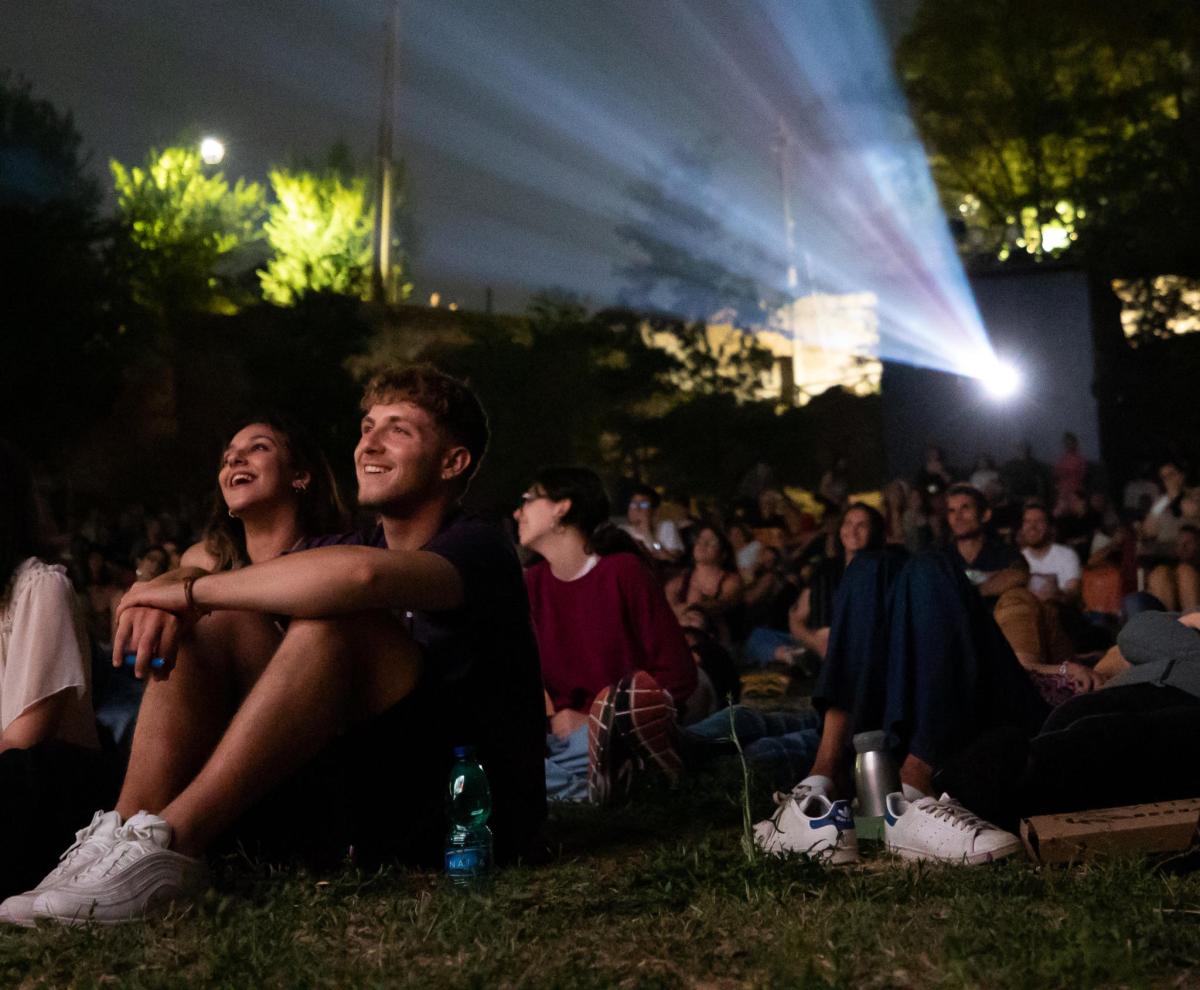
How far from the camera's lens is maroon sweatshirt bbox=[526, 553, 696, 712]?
6.35 meters

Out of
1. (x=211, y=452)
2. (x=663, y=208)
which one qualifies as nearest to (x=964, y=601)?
(x=663, y=208)

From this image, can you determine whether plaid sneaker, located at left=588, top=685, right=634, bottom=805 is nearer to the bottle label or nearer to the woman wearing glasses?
the bottle label

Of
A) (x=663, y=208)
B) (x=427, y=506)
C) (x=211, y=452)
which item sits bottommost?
(x=427, y=506)

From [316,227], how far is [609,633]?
57.1 metres

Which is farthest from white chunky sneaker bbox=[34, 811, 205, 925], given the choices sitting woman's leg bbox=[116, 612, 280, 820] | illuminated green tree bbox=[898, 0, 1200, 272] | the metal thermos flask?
illuminated green tree bbox=[898, 0, 1200, 272]

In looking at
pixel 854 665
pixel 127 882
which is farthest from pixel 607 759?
pixel 127 882

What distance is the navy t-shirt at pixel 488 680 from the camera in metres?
3.88

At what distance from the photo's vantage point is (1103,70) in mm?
34281

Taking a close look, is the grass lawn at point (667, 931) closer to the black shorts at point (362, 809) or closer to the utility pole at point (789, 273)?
the black shorts at point (362, 809)

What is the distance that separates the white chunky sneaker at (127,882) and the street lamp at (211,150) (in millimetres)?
54614

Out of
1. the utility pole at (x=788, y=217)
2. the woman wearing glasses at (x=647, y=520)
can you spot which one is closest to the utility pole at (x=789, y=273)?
the utility pole at (x=788, y=217)

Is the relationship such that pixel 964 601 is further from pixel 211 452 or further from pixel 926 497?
pixel 211 452

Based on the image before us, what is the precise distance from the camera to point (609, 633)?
6.34 meters

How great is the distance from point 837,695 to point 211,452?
126ft
